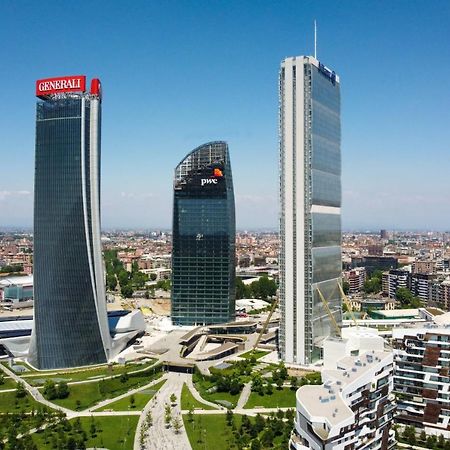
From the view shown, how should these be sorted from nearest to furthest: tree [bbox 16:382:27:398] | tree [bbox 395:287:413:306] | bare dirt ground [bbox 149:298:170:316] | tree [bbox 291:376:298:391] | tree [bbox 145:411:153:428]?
tree [bbox 145:411:153:428] < tree [bbox 16:382:27:398] < tree [bbox 291:376:298:391] < bare dirt ground [bbox 149:298:170:316] < tree [bbox 395:287:413:306]

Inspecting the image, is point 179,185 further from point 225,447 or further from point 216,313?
point 225,447

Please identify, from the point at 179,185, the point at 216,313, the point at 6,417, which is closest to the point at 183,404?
the point at 6,417

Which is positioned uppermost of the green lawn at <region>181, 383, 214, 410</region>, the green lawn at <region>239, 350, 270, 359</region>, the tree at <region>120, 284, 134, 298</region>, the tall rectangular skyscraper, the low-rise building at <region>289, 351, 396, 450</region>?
the tall rectangular skyscraper

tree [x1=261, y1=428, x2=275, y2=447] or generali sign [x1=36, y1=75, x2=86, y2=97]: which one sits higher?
generali sign [x1=36, y1=75, x2=86, y2=97]

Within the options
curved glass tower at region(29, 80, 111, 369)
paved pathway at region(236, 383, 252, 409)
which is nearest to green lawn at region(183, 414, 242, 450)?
paved pathway at region(236, 383, 252, 409)

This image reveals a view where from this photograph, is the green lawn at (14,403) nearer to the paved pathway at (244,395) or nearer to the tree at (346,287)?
the paved pathway at (244,395)

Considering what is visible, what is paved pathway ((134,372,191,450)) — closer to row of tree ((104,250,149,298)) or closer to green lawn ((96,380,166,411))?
green lawn ((96,380,166,411))

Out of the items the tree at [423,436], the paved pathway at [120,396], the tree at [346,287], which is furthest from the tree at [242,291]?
the tree at [423,436]

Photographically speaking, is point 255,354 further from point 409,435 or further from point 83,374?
point 409,435
